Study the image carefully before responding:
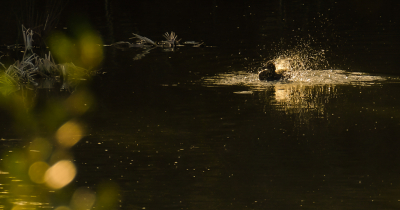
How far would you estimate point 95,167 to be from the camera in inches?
381

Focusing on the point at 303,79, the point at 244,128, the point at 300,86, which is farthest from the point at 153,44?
the point at 244,128

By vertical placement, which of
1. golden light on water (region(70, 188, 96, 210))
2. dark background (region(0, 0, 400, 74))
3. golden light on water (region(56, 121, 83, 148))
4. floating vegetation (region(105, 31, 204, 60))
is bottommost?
golden light on water (region(70, 188, 96, 210))

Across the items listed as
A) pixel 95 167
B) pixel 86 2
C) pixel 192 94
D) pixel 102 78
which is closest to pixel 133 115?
pixel 192 94

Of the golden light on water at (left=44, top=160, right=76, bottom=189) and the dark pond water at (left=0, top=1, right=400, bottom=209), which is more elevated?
the dark pond water at (left=0, top=1, right=400, bottom=209)

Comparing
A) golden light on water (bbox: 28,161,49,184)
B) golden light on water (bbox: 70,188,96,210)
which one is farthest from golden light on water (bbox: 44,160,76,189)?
golden light on water (bbox: 70,188,96,210)

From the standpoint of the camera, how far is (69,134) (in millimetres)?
11680

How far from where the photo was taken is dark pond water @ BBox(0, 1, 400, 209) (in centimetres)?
846

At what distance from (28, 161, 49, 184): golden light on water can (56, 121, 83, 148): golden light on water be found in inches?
36.1

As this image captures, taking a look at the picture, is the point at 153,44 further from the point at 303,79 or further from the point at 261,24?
the point at 303,79

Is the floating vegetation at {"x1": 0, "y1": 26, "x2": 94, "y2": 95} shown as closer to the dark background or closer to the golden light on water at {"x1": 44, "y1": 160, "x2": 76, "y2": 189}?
the dark background

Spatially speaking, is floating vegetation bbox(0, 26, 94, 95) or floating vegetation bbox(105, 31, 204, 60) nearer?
floating vegetation bbox(0, 26, 94, 95)

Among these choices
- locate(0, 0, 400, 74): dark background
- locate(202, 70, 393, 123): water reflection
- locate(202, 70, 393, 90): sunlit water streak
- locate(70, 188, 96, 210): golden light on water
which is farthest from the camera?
locate(0, 0, 400, 74): dark background

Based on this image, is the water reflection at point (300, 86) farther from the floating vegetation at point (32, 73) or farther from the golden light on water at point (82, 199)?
the golden light on water at point (82, 199)

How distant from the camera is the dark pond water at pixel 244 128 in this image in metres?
8.46
